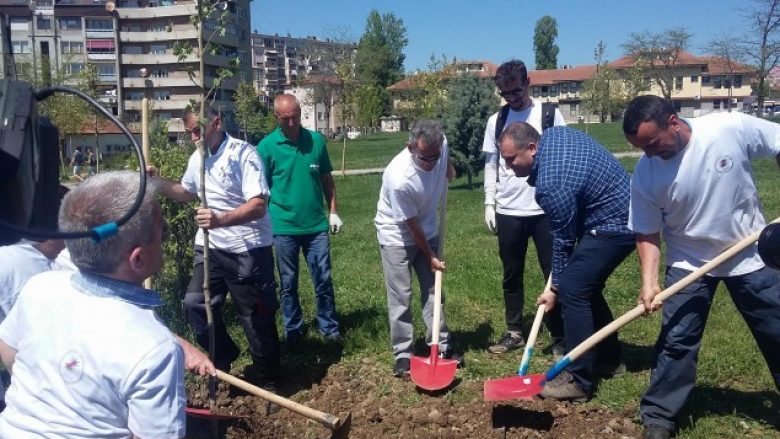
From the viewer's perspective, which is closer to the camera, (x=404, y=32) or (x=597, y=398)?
(x=597, y=398)

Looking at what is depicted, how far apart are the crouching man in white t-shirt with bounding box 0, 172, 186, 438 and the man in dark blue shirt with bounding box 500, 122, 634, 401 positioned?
271cm

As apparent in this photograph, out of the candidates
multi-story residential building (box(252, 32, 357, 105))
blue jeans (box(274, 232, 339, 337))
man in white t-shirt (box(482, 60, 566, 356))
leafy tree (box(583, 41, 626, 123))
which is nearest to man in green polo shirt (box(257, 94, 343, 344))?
blue jeans (box(274, 232, 339, 337))

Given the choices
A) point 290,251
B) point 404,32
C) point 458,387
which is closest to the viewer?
point 458,387

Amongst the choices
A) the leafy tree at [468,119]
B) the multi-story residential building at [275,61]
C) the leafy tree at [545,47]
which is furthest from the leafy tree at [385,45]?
the leafy tree at [468,119]

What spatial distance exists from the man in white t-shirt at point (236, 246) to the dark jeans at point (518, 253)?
176cm

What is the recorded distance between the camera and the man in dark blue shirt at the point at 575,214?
412 centimetres

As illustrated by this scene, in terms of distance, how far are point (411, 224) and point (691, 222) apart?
1.74 m

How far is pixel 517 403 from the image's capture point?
4.35 m

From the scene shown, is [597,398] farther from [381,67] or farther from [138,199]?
[381,67]

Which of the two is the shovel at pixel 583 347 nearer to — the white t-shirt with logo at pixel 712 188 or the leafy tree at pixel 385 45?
the white t-shirt with logo at pixel 712 188

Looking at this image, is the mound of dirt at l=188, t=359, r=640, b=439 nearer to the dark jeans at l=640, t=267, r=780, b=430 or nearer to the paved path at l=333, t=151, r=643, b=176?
the dark jeans at l=640, t=267, r=780, b=430

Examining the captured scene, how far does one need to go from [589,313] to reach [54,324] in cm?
327

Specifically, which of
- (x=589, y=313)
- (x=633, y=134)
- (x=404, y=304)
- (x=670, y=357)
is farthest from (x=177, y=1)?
(x=670, y=357)

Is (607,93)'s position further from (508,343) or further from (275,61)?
(275,61)
